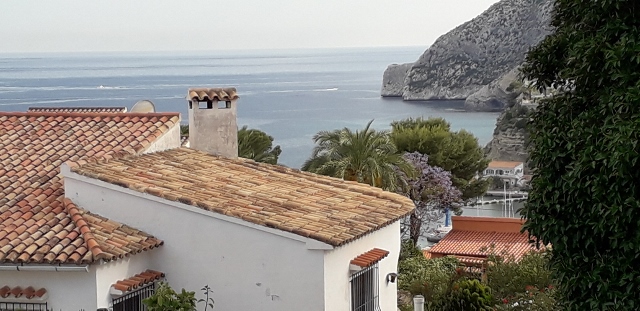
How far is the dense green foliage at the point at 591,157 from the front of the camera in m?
8.32

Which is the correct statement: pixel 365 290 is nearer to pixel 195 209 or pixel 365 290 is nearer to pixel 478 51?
pixel 195 209

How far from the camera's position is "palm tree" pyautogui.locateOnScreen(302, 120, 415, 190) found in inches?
1115

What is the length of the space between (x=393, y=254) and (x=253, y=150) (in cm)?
1813

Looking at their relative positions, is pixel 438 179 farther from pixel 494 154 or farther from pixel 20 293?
pixel 494 154

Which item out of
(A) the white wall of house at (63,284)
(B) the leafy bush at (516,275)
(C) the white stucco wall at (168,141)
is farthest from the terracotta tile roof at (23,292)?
(B) the leafy bush at (516,275)

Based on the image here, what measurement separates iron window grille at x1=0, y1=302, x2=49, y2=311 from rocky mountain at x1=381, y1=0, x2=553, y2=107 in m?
92.4

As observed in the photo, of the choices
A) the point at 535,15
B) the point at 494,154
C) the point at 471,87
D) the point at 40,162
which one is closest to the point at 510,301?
the point at 40,162

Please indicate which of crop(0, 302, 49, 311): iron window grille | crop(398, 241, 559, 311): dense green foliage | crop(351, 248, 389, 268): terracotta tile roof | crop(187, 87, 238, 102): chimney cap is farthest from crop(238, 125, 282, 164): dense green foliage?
crop(0, 302, 49, 311): iron window grille

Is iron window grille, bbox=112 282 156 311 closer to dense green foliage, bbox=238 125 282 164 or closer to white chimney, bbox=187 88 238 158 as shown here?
white chimney, bbox=187 88 238 158

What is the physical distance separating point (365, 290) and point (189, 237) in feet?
9.21

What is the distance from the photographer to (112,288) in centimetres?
1065

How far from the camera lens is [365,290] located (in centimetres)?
1273

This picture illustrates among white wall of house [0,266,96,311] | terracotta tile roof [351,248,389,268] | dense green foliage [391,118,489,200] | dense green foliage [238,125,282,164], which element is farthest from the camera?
dense green foliage [391,118,489,200]

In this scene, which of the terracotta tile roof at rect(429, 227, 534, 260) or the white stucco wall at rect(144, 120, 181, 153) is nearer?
the white stucco wall at rect(144, 120, 181, 153)
